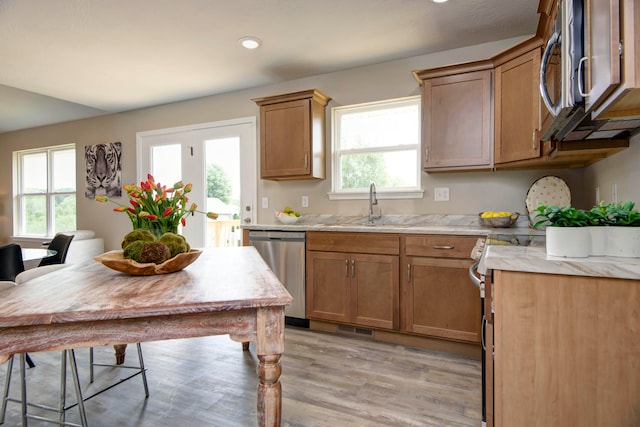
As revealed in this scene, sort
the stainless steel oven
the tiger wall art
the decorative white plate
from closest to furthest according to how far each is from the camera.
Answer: the stainless steel oven, the decorative white plate, the tiger wall art

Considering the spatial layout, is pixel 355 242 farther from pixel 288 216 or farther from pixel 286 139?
pixel 286 139

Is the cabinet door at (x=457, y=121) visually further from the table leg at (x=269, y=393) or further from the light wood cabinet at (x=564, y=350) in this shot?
the table leg at (x=269, y=393)

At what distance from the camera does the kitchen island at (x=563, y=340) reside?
3.46 ft

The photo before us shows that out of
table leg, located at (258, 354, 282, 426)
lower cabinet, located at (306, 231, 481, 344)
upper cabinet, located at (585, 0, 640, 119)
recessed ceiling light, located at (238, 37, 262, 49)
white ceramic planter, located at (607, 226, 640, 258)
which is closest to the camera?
upper cabinet, located at (585, 0, 640, 119)

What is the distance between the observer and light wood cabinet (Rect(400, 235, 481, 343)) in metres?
2.45

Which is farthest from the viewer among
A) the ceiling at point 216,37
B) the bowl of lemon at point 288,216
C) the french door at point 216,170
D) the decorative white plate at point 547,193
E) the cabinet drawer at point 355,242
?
the french door at point 216,170

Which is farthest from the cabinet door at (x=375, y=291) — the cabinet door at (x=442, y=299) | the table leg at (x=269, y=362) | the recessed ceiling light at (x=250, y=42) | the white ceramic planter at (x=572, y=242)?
the recessed ceiling light at (x=250, y=42)

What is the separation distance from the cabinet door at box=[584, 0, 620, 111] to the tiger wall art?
530 cm

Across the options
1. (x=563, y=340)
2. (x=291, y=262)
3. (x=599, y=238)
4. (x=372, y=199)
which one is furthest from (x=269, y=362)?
(x=372, y=199)

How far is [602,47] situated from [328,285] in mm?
2377

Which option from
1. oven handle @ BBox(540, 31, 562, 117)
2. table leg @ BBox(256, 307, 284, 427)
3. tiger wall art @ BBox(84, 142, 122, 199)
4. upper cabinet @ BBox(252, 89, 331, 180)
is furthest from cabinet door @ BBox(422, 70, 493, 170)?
tiger wall art @ BBox(84, 142, 122, 199)

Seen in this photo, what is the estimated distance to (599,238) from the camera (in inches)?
47.6

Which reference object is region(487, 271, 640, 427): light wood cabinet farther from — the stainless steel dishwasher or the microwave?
the stainless steel dishwasher

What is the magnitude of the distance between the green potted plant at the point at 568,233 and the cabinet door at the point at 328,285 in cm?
177
